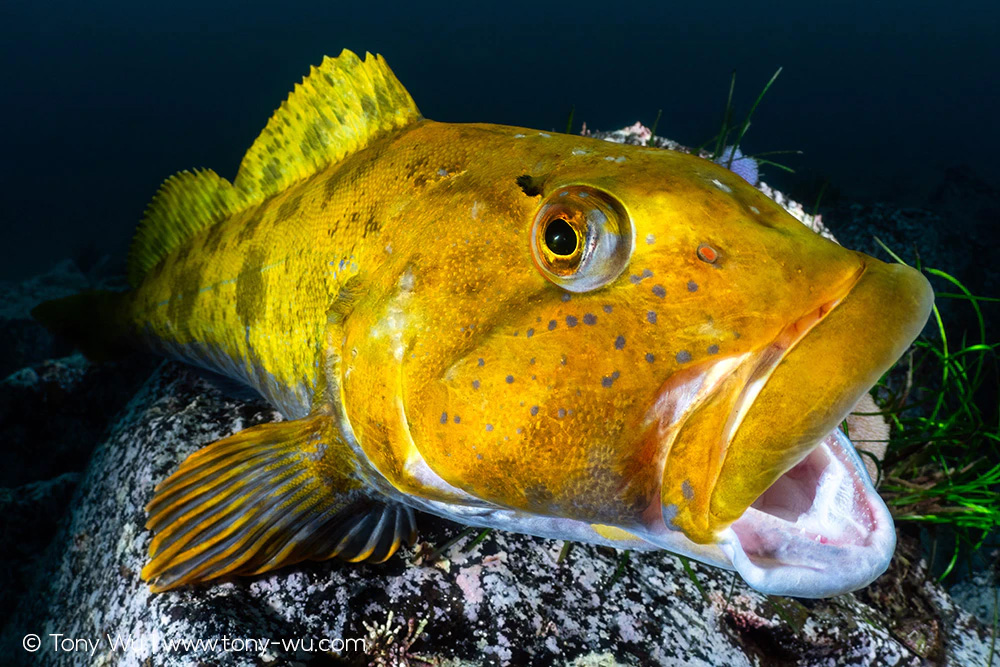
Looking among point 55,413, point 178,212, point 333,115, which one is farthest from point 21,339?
point 333,115

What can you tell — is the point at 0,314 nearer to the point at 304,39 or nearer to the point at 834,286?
the point at 834,286

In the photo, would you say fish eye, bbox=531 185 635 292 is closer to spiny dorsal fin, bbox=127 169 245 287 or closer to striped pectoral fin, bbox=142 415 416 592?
striped pectoral fin, bbox=142 415 416 592

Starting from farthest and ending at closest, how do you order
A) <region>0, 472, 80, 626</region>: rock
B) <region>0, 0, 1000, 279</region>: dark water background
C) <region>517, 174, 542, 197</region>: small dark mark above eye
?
1. <region>0, 0, 1000, 279</region>: dark water background
2. <region>0, 472, 80, 626</region>: rock
3. <region>517, 174, 542, 197</region>: small dark mark above eye

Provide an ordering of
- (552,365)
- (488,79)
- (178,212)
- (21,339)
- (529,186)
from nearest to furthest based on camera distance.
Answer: (552,365)
(529,186)
(178,212)
(21,339)
(488,79)

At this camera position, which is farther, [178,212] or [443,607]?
[178,212]

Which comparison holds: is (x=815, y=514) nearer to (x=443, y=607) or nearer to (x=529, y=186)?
(x=529, y=186)

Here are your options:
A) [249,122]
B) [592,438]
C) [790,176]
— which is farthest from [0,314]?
[249,122]

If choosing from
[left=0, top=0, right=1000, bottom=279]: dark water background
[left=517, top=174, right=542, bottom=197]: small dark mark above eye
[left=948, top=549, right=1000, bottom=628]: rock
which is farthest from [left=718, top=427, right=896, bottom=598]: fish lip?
[left=0, top=0, right=1000, bottom=279]: dark water background

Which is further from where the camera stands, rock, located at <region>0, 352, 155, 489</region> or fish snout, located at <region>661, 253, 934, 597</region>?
rock, located at <region>0, 352, 155, 489</region>
